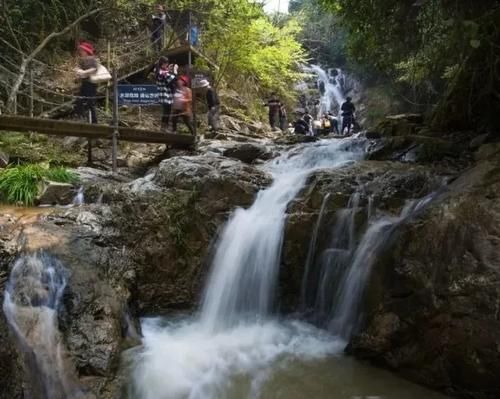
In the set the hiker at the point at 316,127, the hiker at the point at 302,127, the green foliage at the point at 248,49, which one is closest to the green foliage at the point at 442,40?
the green foliage at the point at 248,49

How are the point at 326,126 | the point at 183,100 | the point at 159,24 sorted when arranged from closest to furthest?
the point at 183,100, the point at 159,24, the point at 326,126

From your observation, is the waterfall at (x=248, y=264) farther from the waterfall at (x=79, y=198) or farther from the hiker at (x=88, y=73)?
the hiker at (x=88, y=73)

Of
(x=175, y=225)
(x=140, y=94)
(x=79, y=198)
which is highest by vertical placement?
(x=140, y=94)

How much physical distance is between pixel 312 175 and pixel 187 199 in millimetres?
1918

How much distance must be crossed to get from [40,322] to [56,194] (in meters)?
3.87

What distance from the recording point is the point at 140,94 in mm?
9594

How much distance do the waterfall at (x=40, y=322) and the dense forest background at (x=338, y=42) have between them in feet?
15.9

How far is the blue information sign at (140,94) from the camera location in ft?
31.4

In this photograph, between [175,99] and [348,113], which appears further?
[348,113]

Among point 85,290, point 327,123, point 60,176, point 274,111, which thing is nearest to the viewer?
point 85,290

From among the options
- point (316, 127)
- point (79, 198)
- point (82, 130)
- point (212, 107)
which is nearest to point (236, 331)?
point (79, 198)

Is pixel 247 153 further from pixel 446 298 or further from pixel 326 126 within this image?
pixel 326 126

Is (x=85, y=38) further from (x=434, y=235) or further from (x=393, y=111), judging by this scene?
(x=434, y=235)

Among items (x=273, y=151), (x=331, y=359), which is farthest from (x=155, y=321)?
(x=273, y=151)
